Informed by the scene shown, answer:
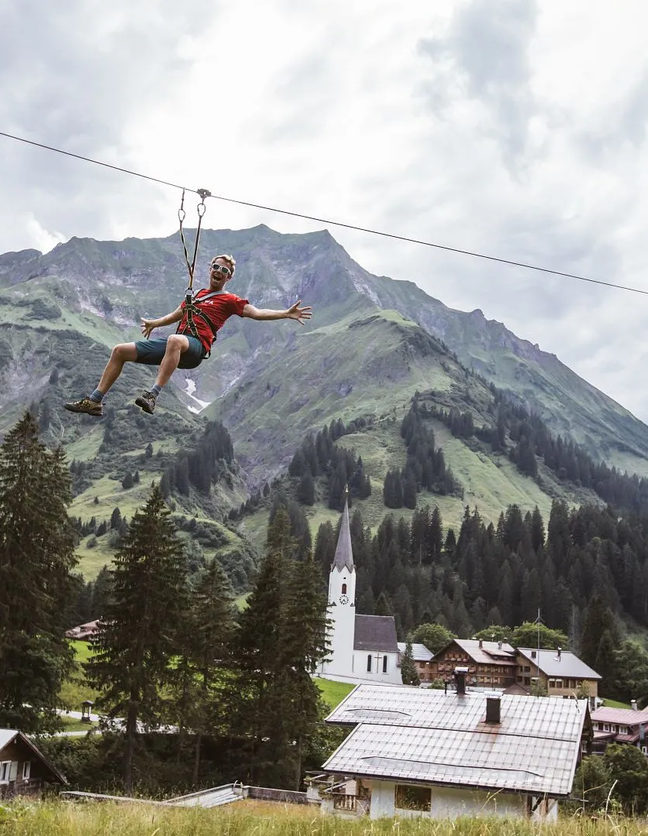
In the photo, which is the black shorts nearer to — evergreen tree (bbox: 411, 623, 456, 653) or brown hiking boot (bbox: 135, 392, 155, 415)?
brown hiking boot (bbox: 135, 392, 155, 415)

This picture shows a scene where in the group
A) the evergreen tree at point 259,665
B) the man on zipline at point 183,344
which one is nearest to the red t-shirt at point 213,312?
the man on zipline at point 183,344

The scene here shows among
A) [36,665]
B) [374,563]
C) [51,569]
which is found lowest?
[36,665]

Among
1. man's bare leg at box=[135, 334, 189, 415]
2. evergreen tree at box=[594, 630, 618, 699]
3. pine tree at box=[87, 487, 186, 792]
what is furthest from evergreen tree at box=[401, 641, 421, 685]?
man's bare leg at box=[135, 334, 189, 415]

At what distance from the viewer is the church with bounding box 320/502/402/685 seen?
376 ft

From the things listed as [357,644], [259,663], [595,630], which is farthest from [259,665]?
[595,630]

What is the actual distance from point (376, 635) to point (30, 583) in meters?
84.4

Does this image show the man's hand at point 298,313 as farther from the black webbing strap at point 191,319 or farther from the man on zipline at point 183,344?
the black webbing strap at point 191,319

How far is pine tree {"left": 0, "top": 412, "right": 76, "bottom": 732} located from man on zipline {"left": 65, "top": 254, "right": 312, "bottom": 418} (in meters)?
28.6

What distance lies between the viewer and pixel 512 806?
24531mm

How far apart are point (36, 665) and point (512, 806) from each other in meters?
21.8

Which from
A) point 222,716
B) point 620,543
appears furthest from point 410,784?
point 620,543

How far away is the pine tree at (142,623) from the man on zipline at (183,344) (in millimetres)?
31482

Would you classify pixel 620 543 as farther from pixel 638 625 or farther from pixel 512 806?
pixel 512 806

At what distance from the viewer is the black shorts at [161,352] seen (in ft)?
34.8
